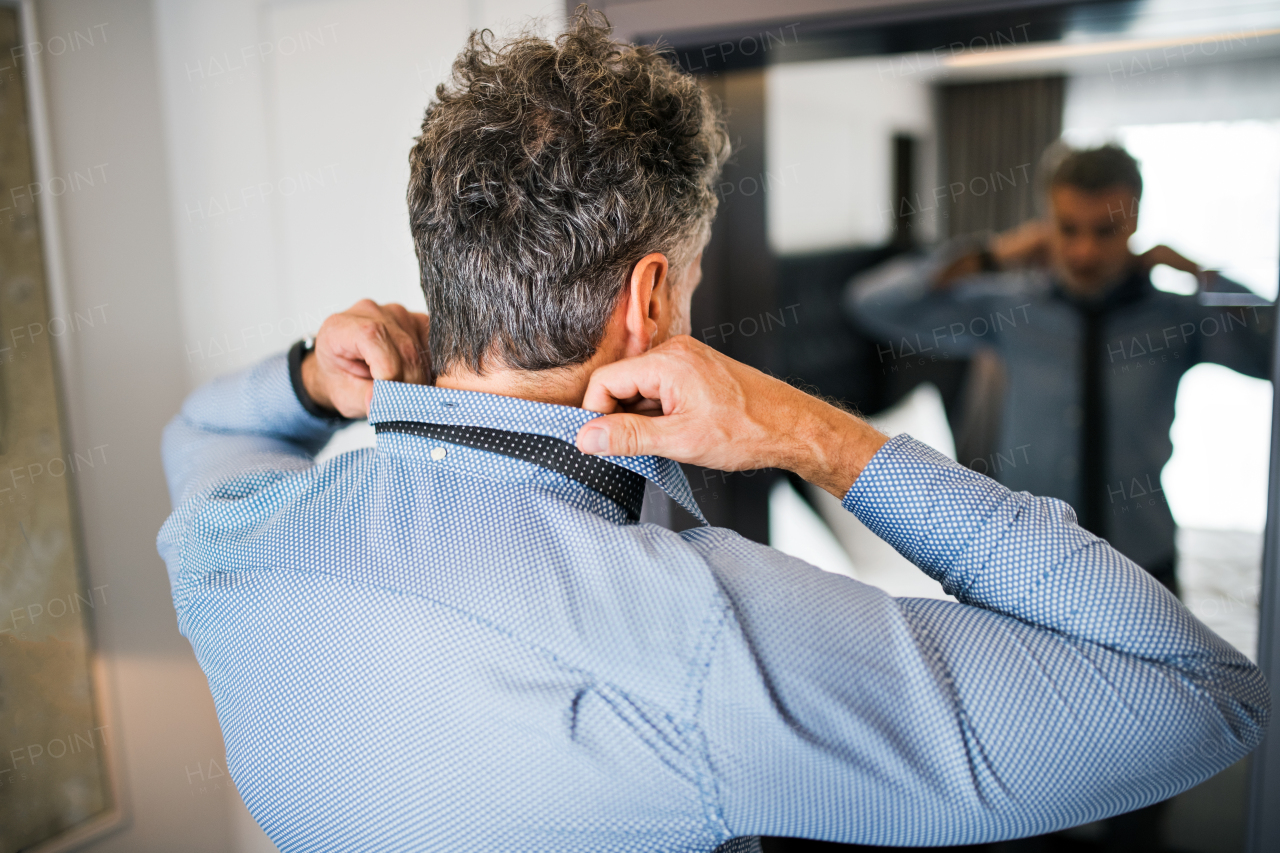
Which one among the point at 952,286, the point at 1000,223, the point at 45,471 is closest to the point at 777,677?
the point at 45,471

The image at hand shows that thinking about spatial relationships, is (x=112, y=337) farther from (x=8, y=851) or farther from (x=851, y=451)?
A: (x=851, y=451)

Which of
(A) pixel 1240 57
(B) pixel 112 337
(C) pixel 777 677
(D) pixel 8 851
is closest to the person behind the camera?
(C) pixel 777 677

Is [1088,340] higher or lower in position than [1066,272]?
lower

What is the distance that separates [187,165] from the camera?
173 cm

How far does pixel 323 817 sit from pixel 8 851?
1101 millimetres

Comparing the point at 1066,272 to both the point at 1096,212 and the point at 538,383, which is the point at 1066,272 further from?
the point at 538,383

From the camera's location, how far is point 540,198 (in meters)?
0.79

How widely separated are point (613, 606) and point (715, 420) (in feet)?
0.66

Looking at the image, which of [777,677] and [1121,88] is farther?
[1121,88]

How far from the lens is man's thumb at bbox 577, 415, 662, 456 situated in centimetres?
76

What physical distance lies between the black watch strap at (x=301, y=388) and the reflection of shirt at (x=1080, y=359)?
1.69m

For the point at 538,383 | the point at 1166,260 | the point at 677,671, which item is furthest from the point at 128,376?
the point at 1166,260

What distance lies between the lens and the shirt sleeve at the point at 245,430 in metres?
1.13

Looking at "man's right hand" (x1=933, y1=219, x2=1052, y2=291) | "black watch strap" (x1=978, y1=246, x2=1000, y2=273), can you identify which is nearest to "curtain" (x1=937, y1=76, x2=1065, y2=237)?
"man's right hand" (x1=933, y1=219, x2=1052, y2=291)
